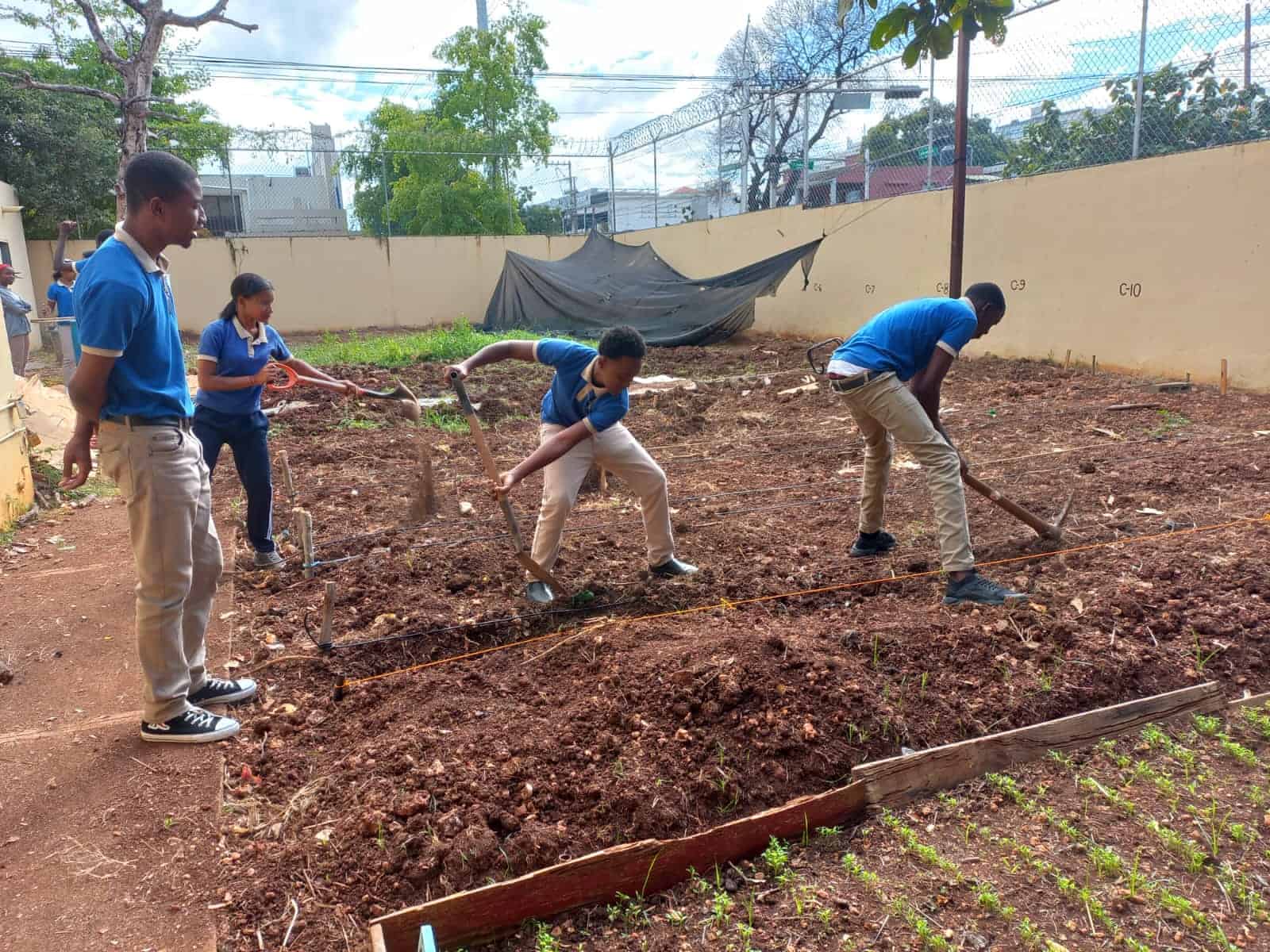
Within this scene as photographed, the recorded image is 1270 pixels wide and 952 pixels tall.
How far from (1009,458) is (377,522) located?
438 centimetres

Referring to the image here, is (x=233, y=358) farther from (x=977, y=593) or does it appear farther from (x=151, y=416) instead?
(x=977, y=593)

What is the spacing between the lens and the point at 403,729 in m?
2.80

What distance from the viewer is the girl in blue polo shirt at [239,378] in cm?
395

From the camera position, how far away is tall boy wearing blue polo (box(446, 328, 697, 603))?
3619mm

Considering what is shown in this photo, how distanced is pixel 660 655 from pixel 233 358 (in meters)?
2.48

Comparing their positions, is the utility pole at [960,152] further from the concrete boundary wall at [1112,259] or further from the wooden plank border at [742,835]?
the wooden plank border at [742,835]

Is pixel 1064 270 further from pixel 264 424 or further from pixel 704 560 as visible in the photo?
pixel 264 424

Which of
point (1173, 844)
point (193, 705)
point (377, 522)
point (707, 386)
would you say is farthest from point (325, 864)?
point (707, 386)

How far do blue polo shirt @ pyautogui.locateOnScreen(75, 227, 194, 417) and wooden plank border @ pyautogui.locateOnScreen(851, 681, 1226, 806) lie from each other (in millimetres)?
2406

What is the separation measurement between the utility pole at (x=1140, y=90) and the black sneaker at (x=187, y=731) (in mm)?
9723

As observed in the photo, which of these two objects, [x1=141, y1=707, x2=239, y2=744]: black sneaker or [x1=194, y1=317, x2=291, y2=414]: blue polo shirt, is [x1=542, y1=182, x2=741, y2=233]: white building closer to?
[x1=194, y1=317, x2=291, y2=414]: blue polo shirt

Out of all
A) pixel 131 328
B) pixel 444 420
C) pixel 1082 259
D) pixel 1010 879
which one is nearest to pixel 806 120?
pixel 1082 259

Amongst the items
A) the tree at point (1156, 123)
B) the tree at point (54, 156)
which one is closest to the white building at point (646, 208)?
the tree at point (1156, 123)

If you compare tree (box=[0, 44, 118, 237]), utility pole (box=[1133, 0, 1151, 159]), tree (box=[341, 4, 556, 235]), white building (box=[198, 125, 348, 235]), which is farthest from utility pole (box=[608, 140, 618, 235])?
utility pole (box=[1133, 0, 1151, 159])
